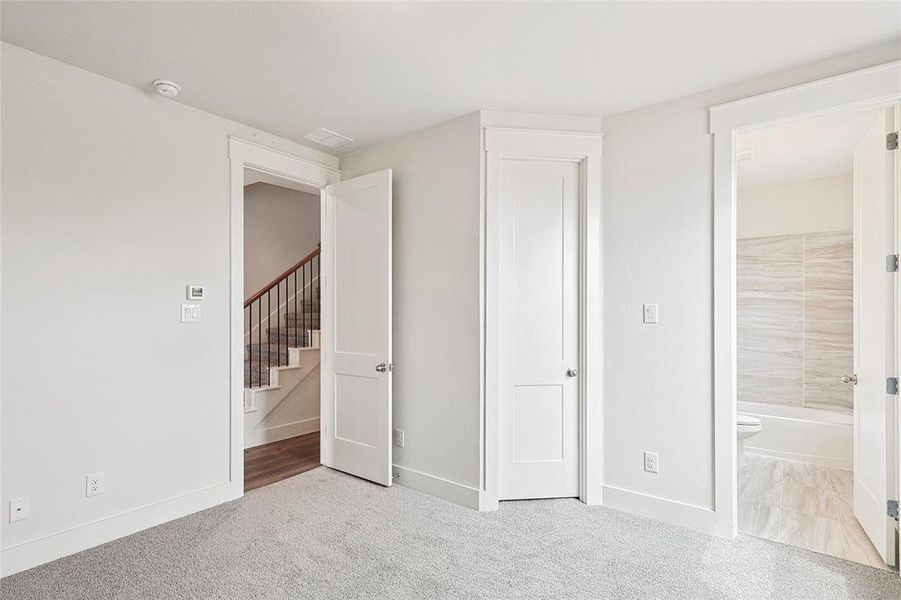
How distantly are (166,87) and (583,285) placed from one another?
8.80 ft

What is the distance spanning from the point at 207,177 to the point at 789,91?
3334mm

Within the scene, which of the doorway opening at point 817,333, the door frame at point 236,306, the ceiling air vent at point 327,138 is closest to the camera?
the doorway opening at point 817,333

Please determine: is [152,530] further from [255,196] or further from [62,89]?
[255,196]

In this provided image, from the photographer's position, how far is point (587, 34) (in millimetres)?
2139

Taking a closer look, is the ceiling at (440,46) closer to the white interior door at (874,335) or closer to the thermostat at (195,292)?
the white interior door at (874,335)

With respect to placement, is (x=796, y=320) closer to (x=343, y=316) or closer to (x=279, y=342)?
(x=343, y=316)

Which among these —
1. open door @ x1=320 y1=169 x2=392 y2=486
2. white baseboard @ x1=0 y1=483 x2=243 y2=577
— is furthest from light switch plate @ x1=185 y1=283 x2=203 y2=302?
white baseboard @ x1=0 y1=483 x2=243 y2=577

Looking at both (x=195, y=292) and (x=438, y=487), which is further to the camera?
(x=438, y=487)

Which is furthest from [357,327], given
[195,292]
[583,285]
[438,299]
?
[583,285]

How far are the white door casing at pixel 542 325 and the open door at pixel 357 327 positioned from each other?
0.84 metres

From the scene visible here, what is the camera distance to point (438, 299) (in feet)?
10.6

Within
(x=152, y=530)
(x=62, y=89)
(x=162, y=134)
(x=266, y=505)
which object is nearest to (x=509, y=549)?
(x=266, y=505)

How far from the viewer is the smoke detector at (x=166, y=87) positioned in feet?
8.41

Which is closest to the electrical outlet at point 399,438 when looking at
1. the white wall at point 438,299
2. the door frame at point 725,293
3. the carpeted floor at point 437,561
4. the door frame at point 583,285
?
the white wall at point 438,299
